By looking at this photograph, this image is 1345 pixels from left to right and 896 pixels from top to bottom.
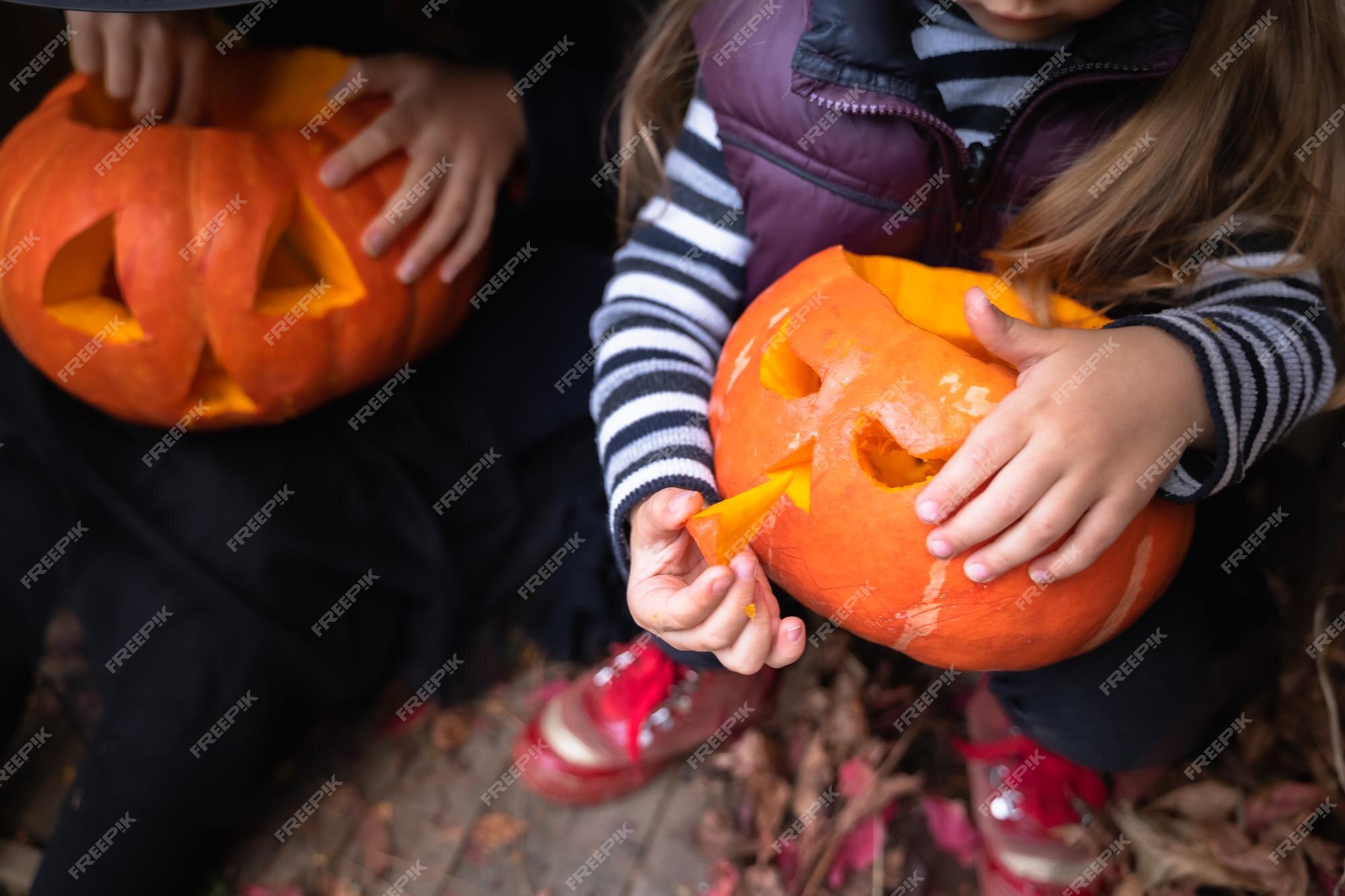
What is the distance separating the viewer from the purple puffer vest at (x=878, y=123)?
1.08 m

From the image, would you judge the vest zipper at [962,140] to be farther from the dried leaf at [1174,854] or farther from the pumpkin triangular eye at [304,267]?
the dried leaf at [1174,854]

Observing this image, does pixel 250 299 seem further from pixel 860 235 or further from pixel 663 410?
pixel 860 235

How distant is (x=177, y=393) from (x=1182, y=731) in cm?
148

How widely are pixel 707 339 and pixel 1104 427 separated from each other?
1.85 ft

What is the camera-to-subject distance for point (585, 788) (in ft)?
5.21

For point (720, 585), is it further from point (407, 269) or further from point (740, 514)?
point (407, 269)

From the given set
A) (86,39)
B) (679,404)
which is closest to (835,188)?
(679,404)

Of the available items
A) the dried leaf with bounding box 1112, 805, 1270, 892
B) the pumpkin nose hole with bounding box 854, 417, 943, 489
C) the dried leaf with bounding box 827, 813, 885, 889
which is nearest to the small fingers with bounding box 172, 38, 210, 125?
the pumpkin nose hole with bounding box 854, 417, 943, 489

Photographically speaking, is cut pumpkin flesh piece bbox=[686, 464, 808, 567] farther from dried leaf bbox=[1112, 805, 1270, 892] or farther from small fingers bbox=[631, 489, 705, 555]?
dried leaf bbox=[1112, 805, 1270, 892]

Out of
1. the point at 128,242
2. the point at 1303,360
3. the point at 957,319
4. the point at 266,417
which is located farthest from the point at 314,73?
the point at 1303,360

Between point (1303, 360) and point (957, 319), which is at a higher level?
point (957, 319)

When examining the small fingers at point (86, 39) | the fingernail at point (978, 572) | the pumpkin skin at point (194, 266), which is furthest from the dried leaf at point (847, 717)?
the small fingers at point (86, 39)

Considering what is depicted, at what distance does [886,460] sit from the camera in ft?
3.47

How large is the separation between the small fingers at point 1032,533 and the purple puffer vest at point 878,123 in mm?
430
